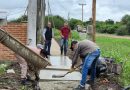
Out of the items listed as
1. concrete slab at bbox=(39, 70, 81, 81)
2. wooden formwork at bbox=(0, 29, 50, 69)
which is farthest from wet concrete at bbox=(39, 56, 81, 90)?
wooden formwork at bbox=(0, 29, 50, 69)

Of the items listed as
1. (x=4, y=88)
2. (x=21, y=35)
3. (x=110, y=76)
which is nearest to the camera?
(x=4, y=88)

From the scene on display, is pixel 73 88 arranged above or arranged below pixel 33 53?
below

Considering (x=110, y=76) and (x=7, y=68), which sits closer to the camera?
(x=110, y=76)

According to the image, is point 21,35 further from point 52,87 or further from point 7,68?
point 52,87

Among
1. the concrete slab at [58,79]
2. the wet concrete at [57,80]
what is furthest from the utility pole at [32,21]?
the concrete slab at [58,79]

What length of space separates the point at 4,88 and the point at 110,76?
14.1 feet

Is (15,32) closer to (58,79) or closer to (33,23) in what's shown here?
(33,23)

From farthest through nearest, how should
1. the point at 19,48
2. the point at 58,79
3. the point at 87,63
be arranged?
the point at 58,79 → the point at 87,63 → the point at 19,48

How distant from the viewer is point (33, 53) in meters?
13.7

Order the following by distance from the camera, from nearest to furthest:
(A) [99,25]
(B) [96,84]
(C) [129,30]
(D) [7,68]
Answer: (B) [96,84] → (D) [7,68] → (C) [129,30] → (A) [99,25]

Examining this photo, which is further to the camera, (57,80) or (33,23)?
(33,23)

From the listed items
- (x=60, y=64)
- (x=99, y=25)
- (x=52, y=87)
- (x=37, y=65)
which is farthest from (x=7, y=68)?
(x=99, y=25)

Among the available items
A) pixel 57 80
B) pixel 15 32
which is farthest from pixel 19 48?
pixel 15 32

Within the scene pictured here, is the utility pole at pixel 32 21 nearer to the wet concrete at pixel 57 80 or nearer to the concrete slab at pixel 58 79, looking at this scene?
the wet concrete at pixel 57 80
